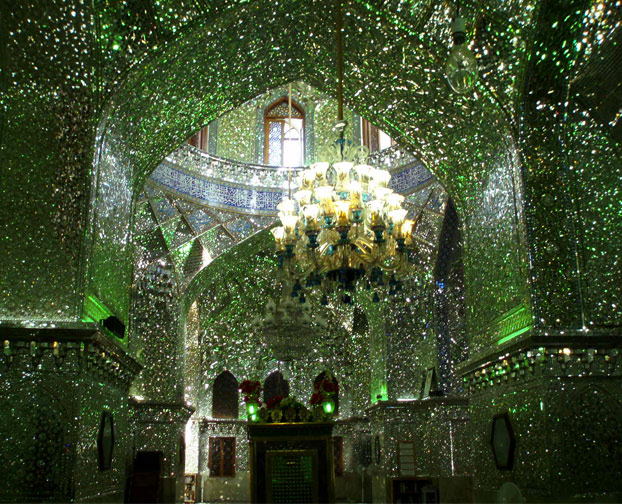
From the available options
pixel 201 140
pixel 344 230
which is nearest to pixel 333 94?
pixel 344 230

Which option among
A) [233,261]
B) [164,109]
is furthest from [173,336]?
[164,109]

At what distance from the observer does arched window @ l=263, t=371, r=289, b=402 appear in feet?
41.8

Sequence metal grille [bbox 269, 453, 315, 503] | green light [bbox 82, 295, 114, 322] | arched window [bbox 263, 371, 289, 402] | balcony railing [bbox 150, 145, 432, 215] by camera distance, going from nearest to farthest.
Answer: green light [bbox 82, 295, 114, 322] < metal grille [bbox 269, 453, 315, 503] < balcony railing [bbox 150, 145, 432, 215] < arched window [bbox 263, 371, 289, 402]

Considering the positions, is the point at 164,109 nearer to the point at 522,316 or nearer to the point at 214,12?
the point at 214,12

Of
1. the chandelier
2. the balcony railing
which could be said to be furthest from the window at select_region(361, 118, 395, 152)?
the chandelier

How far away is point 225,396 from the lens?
41.5 feet

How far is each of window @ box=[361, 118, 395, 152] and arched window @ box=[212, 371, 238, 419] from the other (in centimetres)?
512

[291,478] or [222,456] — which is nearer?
[291,478]

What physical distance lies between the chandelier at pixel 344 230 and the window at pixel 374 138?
426 cm

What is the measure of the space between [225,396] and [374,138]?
5.56 metres

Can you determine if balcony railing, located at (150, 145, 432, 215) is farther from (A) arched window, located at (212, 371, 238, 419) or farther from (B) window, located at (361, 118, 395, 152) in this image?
(A) arched window, located at (212, 371, 238, 419)

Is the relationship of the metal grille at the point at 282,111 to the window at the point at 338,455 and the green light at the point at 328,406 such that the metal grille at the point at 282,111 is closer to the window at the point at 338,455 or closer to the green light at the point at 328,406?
the green light at the point at 328,406

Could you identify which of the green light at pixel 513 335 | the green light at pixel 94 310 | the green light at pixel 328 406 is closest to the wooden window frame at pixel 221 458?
the green light at pixel 328 406

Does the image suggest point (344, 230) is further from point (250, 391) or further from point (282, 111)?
point (282, 111)
